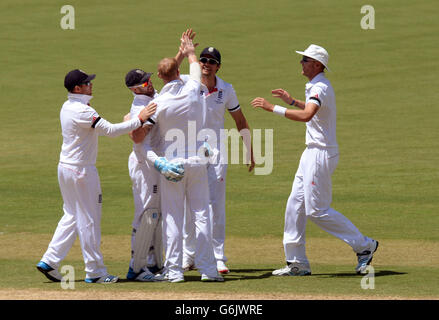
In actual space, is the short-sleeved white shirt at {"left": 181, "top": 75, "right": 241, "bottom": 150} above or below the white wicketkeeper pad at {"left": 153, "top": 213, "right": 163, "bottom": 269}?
above

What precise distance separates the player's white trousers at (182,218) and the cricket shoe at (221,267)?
2.70ft

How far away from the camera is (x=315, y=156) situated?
11.1 meters

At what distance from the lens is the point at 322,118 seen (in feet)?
36.4

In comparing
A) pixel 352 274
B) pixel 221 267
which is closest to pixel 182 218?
pixel 221 267

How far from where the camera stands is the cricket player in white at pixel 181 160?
10.4 metres

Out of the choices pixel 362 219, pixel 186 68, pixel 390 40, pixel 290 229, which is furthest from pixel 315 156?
pixel 390 40

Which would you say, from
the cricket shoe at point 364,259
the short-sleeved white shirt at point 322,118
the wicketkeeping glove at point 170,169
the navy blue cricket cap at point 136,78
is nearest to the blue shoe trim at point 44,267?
the wicketkeeping glove at point 170,169

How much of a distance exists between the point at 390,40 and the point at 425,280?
25963mm

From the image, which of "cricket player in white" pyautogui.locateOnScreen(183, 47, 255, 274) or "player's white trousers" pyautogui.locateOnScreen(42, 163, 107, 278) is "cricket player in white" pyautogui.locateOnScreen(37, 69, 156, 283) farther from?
"cricket player in white" pyautogui.locateOnScreen(183, 47, 255, 274)

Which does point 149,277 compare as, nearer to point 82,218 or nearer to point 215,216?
point 82,218

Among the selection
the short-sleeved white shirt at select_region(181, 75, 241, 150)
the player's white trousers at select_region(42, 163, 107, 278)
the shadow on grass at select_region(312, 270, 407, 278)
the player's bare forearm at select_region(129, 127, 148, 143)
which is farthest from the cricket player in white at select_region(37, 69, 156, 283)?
the shadow on grass at select_region(312, 270, 407, 278)

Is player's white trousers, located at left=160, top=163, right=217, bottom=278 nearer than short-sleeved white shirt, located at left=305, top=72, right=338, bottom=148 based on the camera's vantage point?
Yes

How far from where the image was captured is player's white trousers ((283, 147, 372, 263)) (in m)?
11.0

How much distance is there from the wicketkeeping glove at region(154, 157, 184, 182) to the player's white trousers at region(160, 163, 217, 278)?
0.43 feet
